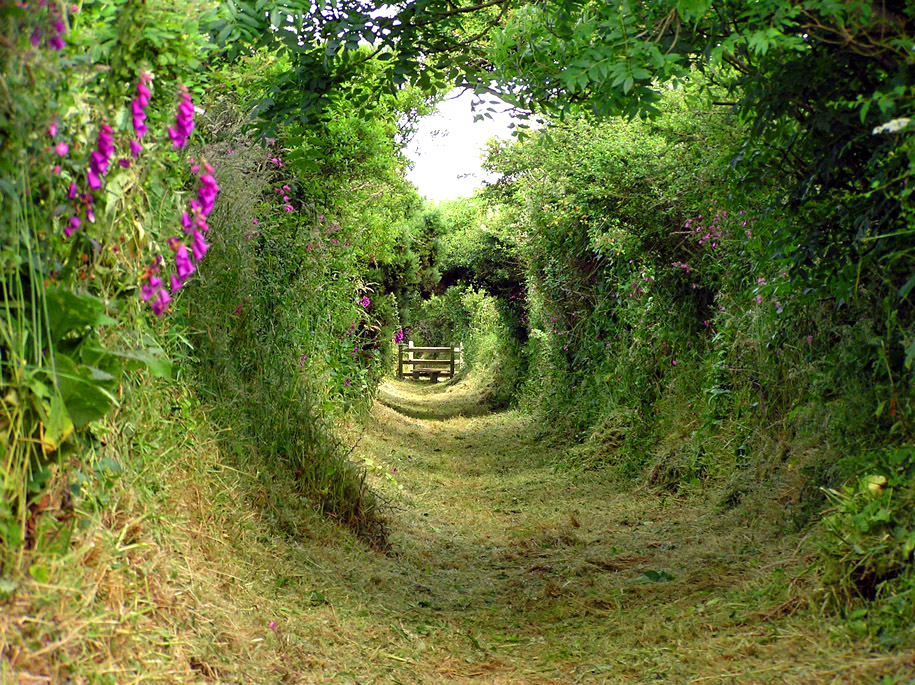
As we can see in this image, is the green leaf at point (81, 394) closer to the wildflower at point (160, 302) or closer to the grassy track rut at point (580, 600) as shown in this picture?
the wildflower at point (160, 302)

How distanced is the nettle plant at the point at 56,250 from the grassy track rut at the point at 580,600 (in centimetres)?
173

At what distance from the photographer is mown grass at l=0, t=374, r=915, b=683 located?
2566 mm

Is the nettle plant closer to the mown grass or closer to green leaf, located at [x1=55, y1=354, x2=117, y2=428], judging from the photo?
green leaf, located at [x1=55, y1=354, x2=117, y2=428]

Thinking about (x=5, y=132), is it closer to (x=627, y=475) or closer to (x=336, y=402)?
(x=336, y=402)

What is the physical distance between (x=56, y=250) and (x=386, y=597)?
3.10 metres

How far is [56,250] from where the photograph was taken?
2.36 meters

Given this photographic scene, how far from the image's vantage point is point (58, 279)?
7.80 ft

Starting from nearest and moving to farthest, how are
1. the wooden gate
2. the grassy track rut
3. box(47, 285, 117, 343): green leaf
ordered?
box(47, 285, 117, 343): green leaf
the grassy track rut
the wooden gate

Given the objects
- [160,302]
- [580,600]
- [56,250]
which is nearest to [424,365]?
[580,600]

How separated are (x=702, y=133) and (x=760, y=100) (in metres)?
2.74

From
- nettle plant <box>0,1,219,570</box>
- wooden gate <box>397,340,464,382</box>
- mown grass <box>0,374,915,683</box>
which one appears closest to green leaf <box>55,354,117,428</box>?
nettle plant <box>0,1,219,570</box>

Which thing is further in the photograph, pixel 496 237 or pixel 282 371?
pixel 496 237

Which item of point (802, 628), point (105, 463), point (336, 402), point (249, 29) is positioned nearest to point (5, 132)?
point (105, 463)

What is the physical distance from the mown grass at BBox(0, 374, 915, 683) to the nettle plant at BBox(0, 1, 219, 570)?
0.87 ft
